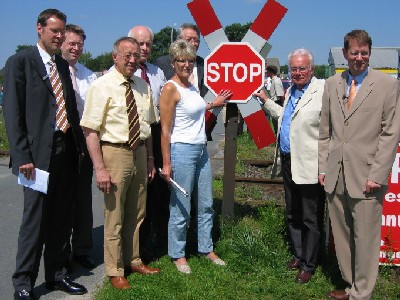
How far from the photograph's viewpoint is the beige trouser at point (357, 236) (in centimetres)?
347

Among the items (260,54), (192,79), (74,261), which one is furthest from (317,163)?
(74,261)

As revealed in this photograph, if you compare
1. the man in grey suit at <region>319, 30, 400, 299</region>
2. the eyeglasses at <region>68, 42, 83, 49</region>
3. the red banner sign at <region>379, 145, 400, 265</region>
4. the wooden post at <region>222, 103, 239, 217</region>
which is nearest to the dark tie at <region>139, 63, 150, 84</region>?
the eyeglasses at <region>68, 42, 83, 49</region>

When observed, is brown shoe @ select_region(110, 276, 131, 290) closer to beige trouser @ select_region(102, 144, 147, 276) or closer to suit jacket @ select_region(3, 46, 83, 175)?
beige trouser @ select_region(102, 144, 147, 276)

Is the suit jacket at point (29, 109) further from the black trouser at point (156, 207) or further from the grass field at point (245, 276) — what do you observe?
the grass field at point (245, 276)

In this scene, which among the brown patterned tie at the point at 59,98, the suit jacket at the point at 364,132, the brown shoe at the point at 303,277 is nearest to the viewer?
the suit jacket at the point at 364,132

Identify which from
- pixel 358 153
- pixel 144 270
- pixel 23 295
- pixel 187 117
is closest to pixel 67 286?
pixel 23 295

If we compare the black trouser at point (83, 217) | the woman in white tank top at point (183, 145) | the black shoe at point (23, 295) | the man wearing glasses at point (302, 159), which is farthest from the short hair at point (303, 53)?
the black shoe at point (23, 295)

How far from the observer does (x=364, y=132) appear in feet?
11.1

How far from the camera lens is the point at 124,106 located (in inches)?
147

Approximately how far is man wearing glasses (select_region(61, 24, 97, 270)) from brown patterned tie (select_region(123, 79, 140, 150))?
841 mm

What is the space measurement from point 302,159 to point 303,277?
1.06 metres

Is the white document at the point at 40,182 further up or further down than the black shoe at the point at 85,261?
further up

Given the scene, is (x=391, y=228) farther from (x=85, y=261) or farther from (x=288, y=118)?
(x=85, y=261)

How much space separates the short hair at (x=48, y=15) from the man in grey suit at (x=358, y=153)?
7.12 feet
